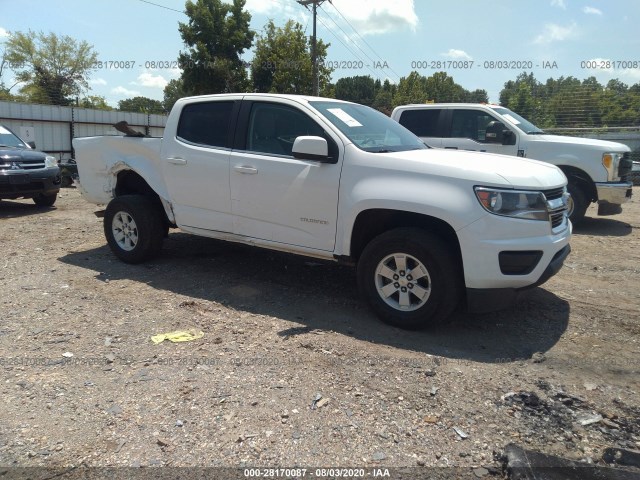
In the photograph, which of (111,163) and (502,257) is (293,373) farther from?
(111,163)

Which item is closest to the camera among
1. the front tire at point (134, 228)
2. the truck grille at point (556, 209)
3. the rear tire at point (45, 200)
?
the truck grille at point (556, 209)

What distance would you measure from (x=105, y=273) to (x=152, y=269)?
1.66ft

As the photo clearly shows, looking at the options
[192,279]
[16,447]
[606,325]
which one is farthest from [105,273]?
[606,325]

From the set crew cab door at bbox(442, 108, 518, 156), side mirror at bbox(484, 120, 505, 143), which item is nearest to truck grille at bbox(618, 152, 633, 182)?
crew cab door at bbox(442, 108, 518, 156)

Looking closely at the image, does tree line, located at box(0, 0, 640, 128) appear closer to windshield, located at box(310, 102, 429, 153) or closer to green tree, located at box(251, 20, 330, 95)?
green tree, located at box(251, 20, 330, 95)

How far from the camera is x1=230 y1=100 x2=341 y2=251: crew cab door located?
14.6 ft

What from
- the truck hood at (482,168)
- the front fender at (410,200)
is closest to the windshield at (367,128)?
the truck hood at (482,168)

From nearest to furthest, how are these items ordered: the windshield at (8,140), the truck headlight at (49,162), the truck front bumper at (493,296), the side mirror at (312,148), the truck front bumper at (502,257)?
1. the truck front bumper at (502,257)
2. the truck front bumper at (493,296)
3. the side mirror at (312,148)
4. the truck headlight at (49,162)
5. the windshield at (8,140)

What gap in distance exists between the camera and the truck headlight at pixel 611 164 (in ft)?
26.5

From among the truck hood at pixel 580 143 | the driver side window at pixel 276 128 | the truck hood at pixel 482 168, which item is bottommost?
the truck hood at pixel 482 168

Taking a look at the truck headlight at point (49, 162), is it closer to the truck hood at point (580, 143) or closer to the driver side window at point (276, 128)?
the driver side window at point (276, 128)

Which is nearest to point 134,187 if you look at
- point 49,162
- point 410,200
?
point 410,200

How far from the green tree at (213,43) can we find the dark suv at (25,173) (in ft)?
72.1

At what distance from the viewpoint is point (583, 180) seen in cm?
834
